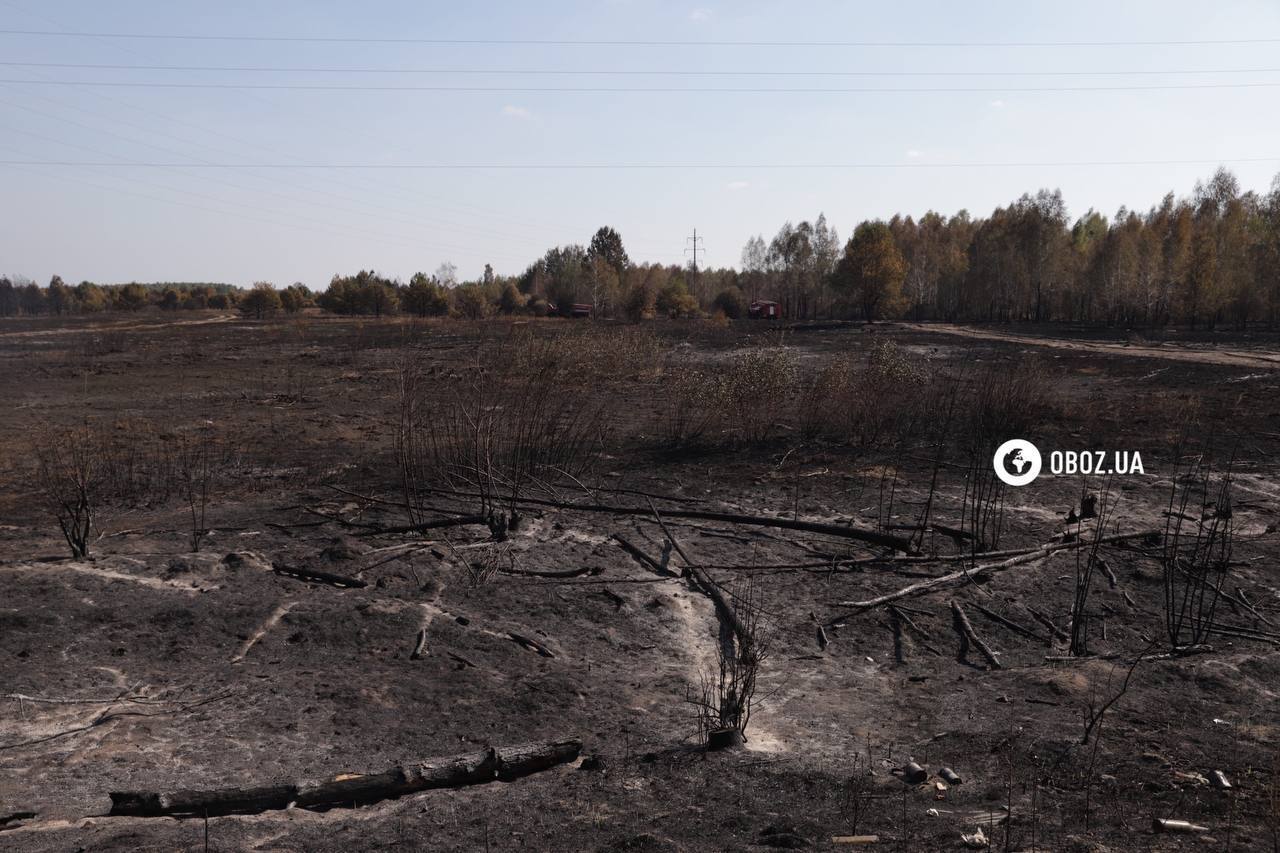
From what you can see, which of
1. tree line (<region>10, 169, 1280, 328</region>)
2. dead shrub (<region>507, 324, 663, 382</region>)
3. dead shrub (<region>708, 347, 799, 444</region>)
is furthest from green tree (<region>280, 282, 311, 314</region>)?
dead shrub (<region>708, 347, 799, 444</region>)

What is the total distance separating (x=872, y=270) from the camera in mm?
56812

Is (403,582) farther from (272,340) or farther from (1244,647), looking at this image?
(272,340)

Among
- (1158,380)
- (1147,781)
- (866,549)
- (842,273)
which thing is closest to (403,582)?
(866,549)

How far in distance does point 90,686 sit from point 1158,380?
931 inches

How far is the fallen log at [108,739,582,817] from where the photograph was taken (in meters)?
3.96

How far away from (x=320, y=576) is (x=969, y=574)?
18.2 feet

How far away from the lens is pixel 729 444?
44.9ft

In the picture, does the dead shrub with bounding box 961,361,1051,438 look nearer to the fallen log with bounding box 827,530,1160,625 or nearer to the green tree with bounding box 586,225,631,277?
the fallen log with bounding box 827,530,1160,625

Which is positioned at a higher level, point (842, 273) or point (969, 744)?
point (842, 273)

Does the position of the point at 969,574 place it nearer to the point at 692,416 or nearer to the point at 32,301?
the point at 692,416

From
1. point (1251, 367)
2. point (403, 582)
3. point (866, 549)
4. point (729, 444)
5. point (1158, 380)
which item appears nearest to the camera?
point (403, 582)

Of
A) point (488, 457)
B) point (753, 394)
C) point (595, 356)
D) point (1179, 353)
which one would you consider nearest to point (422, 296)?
point (595, 356)

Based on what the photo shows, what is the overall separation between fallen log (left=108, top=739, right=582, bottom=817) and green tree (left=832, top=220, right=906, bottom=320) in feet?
183

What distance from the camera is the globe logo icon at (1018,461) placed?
454 inches
